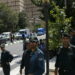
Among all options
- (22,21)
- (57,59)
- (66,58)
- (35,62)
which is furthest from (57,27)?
(22,21)

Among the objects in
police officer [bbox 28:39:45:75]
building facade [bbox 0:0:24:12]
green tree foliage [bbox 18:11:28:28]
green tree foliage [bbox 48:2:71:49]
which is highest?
police officer [bbox 28:39:45:75]

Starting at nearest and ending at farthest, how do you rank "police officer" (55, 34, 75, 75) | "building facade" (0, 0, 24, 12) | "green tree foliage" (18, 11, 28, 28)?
"police officer" (55, 34, 75, 75)
"green tree foliage" (18, 11, 28, 28)
"building facade" (0, 0, 24, 12)

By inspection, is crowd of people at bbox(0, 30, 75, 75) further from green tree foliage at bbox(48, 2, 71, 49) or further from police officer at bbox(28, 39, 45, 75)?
green tree foliage at bbox(48, 2, 71, 49)

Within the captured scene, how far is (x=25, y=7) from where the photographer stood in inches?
6383

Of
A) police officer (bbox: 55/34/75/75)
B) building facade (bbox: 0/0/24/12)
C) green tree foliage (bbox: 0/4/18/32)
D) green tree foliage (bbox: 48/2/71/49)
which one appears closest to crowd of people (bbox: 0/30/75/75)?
police officer (bbox: 55/34/75/75)

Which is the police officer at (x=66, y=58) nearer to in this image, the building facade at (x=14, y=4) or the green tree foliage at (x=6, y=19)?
the green tree foliage at (x=6, y=19)

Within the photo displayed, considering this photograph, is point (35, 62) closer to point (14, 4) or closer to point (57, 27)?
point (57, 27)

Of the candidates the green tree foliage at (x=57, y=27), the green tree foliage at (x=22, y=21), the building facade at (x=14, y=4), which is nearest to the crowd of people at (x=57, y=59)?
the green tree foliage at (x=57, y=27)

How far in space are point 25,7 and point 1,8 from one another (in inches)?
3002

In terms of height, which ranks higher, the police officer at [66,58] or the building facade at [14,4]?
the police officer at [66,58]

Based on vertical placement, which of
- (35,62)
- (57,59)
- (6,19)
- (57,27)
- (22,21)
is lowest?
(22,21)

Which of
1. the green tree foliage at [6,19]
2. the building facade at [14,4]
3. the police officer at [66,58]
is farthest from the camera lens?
the building facade at [14,4]

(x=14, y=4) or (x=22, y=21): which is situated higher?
(x=14, y=4)

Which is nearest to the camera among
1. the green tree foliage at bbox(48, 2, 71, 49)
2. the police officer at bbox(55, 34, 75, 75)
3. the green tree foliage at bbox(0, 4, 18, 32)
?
the police officer at bbox(55, 34, 75, 75)
